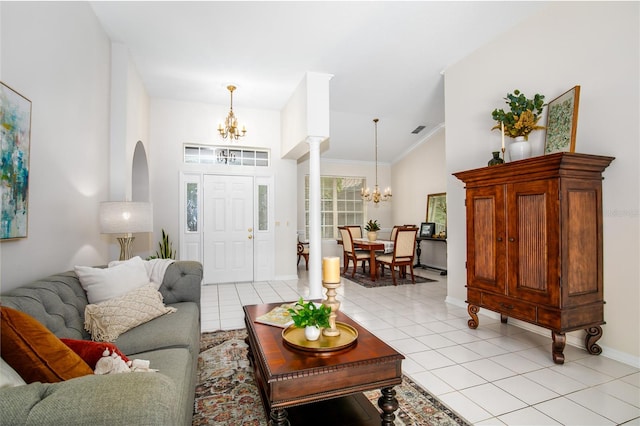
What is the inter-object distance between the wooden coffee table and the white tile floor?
0.68 metres

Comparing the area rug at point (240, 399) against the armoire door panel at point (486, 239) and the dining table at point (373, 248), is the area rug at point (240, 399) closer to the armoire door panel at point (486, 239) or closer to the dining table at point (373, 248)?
the armoire door panel at point (486, 239)

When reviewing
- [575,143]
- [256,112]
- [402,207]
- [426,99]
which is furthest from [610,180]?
[402,207]

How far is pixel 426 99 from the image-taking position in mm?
5367

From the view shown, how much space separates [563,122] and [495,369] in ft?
7.25

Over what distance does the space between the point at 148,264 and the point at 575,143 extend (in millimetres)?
3813

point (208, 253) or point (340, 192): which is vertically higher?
point (340, 192)

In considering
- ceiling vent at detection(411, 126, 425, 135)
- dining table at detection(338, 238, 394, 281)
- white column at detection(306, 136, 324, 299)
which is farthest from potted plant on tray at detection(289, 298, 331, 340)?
ceiling vent at detection(411, 126, 425, 135)

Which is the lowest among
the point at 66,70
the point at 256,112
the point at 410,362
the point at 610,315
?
the point at 410,362

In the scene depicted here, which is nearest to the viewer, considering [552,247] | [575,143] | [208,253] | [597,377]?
[597,377]

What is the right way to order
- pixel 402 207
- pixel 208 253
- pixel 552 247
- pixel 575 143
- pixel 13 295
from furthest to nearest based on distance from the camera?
pixel 402 207
pixel 208 253
pixel 575 143
pixel 552 247
pixel 13 295

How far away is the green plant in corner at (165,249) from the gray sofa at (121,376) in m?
2.53

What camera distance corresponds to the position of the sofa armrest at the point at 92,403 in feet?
2.68

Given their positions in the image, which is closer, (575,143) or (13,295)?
(13,295)

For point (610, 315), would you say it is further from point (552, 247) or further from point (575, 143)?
point (575, 143)
